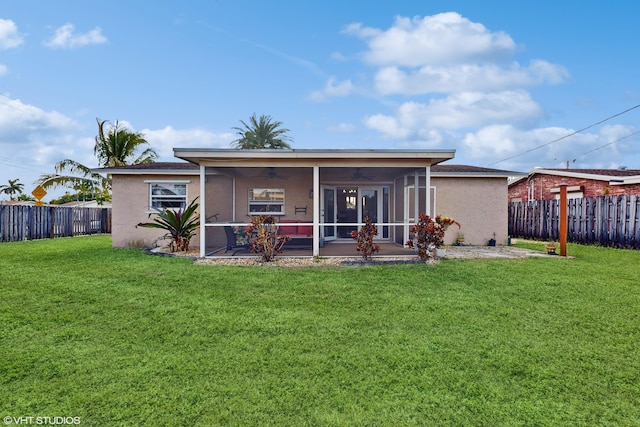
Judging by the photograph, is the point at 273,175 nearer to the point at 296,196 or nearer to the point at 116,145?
the point at 296,196

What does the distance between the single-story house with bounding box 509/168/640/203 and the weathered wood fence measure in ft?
6.39

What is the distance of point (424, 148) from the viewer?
8.70 metres

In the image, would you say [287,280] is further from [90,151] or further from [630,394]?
[90,151]

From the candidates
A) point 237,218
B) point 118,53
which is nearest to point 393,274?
point 237,218

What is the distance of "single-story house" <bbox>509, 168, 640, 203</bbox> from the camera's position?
15.6 meters

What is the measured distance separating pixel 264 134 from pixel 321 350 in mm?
31896

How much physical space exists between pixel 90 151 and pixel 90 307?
2407 centimetres

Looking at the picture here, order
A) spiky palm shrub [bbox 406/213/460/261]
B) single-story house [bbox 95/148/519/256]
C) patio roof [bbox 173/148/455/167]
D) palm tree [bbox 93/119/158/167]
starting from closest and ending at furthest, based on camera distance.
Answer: spiky palm shrub [bbox 406/213/460/261] < patio roof [bbox 173/148/455/167] < single-story house [bbox 95/148/519/256] < palm tree [bbox 93/119/158/167]

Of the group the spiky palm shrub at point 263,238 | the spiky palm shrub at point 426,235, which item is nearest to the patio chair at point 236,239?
the spiky palm shrub at point 263,238

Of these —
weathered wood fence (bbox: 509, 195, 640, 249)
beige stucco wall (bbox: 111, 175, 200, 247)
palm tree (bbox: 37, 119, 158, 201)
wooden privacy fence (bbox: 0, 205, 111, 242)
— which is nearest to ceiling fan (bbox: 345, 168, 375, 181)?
beige stucco wall (bbox: 111, 175, 200, 247)

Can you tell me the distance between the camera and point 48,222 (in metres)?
16.3
